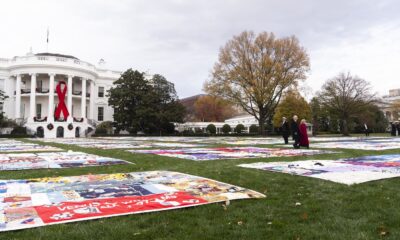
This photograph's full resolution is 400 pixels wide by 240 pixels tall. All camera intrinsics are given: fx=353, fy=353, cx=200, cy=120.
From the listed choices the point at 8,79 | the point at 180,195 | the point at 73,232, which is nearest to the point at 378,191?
the point at 180,195

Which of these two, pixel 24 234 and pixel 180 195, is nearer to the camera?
pixel 24 234

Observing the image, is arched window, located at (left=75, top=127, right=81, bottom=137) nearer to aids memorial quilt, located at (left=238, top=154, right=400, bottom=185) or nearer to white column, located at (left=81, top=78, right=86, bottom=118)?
white column, located at (left=81, top=78, right=86, bottom=118)

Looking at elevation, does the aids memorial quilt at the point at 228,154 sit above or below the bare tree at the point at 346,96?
below

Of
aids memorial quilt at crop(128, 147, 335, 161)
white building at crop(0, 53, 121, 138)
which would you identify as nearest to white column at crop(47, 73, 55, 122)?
white building at crop(0, 53, 121, 138)

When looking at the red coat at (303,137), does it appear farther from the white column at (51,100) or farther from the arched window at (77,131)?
the white column at (51,100)

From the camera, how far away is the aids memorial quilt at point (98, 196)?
14.2 ft

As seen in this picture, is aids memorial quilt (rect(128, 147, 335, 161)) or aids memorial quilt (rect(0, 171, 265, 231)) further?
aids memorial quilt (rect(128, 147, 335, 161))

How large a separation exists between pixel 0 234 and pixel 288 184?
4.66 m

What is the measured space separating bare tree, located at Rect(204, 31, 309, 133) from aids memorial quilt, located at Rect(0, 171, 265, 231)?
3585cm

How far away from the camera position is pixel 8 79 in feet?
165

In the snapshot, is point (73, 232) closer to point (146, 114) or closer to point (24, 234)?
point (24, 234)

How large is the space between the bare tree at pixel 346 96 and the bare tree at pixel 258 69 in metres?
11.1

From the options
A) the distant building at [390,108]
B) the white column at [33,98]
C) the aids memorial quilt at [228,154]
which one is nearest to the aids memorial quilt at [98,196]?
the aids memorial quilt at [228,154]

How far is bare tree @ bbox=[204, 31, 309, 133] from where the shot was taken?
42062mm
